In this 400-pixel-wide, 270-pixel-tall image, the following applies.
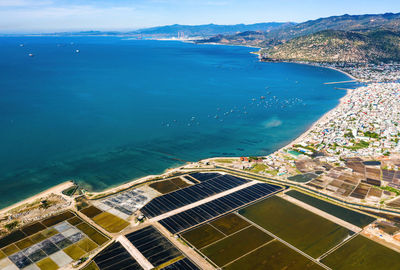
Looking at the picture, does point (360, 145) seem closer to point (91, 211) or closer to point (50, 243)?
point (91, 211)

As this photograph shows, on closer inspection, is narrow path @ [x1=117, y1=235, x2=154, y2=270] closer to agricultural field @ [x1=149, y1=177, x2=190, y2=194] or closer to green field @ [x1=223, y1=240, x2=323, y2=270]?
green field @ [x1=223, y1=240, x2=323, y2=270]

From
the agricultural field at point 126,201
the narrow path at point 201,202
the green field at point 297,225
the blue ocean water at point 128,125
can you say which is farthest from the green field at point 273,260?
the blue ocean water at point 128,125

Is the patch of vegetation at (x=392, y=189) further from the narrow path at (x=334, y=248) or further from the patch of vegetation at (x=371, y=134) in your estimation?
the patch of vegetation at (x=371, y=134)

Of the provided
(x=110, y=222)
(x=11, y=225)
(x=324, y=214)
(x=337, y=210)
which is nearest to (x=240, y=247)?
(x=324, y=214)

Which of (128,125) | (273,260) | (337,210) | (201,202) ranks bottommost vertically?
(273,260)

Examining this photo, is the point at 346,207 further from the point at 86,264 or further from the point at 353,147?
the point at 86,264

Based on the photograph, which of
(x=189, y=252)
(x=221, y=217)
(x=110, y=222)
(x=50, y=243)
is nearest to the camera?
(x=189, y=252)

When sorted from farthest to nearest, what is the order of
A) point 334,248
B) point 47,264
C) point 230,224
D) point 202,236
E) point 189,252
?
1. point 230,224
2. point 202,236
3. point 334,248
4. point 189,252
5. point 47,264

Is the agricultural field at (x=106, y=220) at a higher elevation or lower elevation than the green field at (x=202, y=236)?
higher
